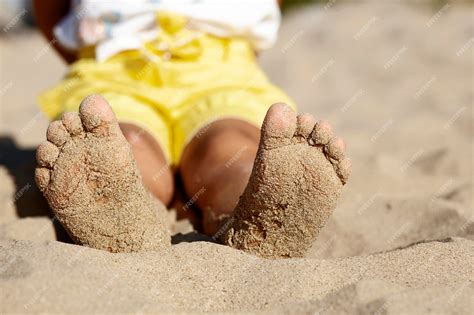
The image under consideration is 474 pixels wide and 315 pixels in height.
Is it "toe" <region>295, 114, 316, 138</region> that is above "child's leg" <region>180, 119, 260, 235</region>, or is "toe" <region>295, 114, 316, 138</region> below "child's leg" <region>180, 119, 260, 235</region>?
above

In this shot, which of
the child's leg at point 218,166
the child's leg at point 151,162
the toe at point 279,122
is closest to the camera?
the toe at point 279,122

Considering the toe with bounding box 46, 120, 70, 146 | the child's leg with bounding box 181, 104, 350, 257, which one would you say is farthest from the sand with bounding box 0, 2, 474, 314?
the toe with bounding box 46, 120, 70, 146

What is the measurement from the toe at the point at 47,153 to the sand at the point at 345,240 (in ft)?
0.48

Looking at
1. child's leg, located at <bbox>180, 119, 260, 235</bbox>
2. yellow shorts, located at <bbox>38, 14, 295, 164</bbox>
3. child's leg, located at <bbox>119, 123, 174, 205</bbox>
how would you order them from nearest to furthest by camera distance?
child's leg, located at <bbox>180, 119, 260, 235</bbox>, child's leg, located at <bbox>119, 123, 174, 205</bbox>, yellow shorts, located at <bbox>38, 14, 295, 164</bbox>

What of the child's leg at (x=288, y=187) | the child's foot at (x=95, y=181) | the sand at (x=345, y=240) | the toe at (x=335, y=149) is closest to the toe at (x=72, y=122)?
the child's foot at (x=95, y=181)

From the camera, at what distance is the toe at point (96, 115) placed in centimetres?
119

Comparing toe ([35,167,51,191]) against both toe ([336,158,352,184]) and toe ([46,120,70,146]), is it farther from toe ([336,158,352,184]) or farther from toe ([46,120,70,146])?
toe ([336,158,352,184])

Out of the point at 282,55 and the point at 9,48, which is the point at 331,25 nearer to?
the point at 282,55

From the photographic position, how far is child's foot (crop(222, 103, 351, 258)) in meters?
1.20

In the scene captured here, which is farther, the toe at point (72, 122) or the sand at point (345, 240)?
the toe at point (72, 122)

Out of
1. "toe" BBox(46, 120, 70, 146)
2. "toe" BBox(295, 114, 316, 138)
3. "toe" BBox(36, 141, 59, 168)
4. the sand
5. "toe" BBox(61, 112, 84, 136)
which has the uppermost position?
"toe" BBox(295, 114, 316, 138)

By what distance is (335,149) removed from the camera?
121 centimetres

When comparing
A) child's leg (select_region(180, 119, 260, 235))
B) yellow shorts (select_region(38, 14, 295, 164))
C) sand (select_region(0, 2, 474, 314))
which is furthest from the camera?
yellow shorts (select_region(38, 14, 295, 164))

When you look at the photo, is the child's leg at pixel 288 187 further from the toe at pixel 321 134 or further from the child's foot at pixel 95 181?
the child's foot at pixel 95 181
